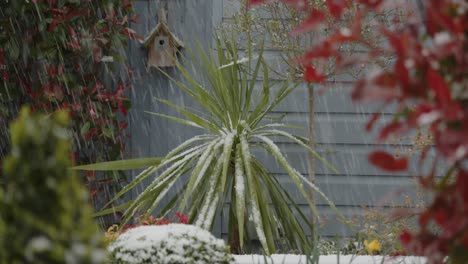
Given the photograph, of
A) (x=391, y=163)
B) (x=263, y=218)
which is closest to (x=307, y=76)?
(x=391, y=163)

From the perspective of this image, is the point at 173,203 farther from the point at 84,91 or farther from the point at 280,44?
the point at 280,44

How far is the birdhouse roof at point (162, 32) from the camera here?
471 centimetres

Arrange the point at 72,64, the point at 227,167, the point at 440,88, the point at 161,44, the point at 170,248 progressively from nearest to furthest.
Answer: the point at 440,88
the point at 170,248
the point at 227,167
the point at 72,64
the point at 161,44

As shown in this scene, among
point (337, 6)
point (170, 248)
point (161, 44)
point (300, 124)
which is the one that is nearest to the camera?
point (337, 6)

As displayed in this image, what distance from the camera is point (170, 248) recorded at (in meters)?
2.60

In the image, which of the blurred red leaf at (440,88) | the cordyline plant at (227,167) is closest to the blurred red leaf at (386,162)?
the blurred red leaf at (440,88)

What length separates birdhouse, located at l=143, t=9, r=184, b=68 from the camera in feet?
15.5

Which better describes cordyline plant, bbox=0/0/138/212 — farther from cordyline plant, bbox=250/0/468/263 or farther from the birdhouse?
cordyline plant, bbox=250/0/468/263

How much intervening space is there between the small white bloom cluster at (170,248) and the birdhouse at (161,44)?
7.27ft

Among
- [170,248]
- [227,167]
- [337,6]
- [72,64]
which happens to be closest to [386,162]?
[337,6]

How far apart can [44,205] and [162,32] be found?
148 inches

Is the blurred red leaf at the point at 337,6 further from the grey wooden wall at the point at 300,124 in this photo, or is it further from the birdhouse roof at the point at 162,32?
the grey wooden wall at the point at 300,124

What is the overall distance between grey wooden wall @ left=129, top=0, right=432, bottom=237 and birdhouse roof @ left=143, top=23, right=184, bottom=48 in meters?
0.14

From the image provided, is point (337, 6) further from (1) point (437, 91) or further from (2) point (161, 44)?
(2) point (161, 44)
